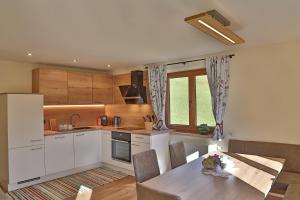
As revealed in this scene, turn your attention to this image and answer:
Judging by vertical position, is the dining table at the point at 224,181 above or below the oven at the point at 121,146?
above

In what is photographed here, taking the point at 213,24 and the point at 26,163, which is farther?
the point at 26,163

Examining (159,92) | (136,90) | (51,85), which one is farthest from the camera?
(136,90)

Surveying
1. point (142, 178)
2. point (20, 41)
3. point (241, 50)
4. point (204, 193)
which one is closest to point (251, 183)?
point (204, 193)

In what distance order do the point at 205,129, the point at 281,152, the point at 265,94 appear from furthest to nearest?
the point at 205,129 < the point at 265,94 < the point at 281,152

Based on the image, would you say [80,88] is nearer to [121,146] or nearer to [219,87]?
[121,146]

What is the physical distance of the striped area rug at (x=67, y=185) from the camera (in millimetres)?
3369

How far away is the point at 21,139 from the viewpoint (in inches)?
145

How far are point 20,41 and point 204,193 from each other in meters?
2.99

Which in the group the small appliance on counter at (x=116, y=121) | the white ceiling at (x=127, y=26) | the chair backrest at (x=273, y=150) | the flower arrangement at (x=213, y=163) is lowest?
the chair backrest at (x=273, y=150)

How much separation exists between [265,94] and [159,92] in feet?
6.47

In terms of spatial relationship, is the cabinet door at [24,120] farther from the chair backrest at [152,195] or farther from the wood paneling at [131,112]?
the chair backrest at [152,195]

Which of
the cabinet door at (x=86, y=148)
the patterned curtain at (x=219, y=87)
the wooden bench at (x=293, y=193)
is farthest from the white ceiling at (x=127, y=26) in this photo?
the wooden bench at (x=293, y=193)

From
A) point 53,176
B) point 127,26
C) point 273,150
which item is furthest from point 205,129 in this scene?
point 53,176

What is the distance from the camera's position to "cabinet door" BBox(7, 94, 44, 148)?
359cm
